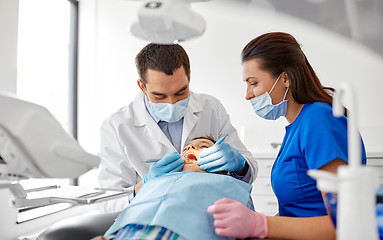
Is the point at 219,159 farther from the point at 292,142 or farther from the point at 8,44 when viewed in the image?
the point at 8,44

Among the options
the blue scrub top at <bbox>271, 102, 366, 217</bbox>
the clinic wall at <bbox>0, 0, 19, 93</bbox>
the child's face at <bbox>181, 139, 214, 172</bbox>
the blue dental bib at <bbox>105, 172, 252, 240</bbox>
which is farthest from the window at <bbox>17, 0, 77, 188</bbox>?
the blue scrub top at <bbox>271, 102, 366, 217</bbox>

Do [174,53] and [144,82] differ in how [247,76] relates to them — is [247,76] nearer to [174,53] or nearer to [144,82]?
[174,53]

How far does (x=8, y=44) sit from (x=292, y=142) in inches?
95.0

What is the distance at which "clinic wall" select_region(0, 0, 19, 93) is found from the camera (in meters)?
2.66

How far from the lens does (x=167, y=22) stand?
84 cm

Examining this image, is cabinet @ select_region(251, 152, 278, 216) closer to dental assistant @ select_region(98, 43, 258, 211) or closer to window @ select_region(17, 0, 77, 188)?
dental assistant @ select_region(98, 43, 258, 211)

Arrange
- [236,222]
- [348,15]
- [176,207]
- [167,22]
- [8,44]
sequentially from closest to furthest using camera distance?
[167,22]
[236,222]
[176,207]
[8,44]
[348,15]

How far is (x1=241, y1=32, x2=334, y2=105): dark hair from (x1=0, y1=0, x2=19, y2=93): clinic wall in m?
2.11

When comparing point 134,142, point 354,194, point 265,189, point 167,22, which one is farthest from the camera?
point 265,189

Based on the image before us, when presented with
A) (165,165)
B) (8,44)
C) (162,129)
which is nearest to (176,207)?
(165,165)

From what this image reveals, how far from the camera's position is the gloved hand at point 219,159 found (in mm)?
1549

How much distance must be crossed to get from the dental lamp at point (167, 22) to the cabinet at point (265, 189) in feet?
6.91

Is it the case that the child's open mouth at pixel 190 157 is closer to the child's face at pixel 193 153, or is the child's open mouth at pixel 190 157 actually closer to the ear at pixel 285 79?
the child's face at pixel 193 153

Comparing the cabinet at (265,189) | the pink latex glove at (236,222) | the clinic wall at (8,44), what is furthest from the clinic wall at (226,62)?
the pink latex glove at (236,222)
